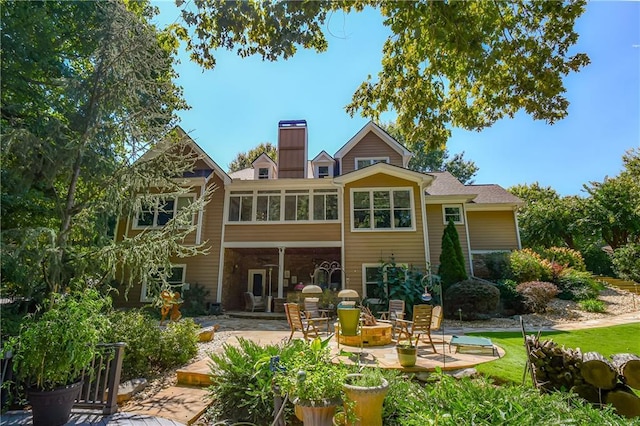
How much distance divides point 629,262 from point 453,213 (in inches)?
407

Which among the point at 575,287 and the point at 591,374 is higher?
the point at 575,287

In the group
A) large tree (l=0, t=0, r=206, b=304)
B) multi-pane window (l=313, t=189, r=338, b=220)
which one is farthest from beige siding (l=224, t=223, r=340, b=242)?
large tree (l=0, t=0, r=206, b=304)

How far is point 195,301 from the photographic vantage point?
1306 centimetres

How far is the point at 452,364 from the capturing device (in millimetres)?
5332

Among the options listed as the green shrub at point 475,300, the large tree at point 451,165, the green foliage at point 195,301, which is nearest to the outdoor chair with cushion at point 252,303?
the green foliage at point 195,301

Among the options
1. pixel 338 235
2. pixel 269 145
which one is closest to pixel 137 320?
pixel 338 235

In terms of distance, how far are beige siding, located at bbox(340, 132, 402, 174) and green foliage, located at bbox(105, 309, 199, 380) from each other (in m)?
11.4

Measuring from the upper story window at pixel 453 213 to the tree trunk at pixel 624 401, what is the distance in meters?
12.3

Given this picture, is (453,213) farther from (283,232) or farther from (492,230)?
(283,232)

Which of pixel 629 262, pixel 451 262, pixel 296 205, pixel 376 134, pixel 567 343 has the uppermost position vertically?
pixel 376 134

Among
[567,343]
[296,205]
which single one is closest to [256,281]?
[296,205]

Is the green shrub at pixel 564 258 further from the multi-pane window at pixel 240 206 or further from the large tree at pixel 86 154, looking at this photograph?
the large tree at pixel 86 154

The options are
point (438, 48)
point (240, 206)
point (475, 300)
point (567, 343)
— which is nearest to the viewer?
point (438, 48)

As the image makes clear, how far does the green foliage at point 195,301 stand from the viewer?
42.0ft
